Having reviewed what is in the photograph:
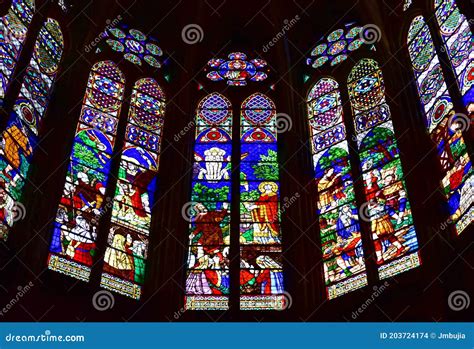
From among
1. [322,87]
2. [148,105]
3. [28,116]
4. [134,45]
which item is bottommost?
[28,116]

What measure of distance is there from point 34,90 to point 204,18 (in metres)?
5.67

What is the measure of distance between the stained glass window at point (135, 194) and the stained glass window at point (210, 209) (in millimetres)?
821

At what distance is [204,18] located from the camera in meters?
19.2

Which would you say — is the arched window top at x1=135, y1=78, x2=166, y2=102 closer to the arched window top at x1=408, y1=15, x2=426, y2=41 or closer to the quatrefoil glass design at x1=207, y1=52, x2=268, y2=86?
the quatrefoil glass design at x1=207, y1=52, x2=268, y2=86

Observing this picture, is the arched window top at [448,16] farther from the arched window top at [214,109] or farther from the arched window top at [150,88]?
the arched window top at [150,88]

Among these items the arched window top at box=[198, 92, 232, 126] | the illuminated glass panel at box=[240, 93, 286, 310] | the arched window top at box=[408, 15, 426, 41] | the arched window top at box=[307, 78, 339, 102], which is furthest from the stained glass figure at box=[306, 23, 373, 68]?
the arched window top at box=[198, 92, 232, 126]

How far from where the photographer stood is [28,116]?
14320mm

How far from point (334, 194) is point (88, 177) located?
4511 millimetres

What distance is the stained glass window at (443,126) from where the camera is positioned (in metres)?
12.7

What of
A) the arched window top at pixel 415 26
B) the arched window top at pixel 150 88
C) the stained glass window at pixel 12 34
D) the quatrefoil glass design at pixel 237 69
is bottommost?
the stained glass window at pixel 12 34

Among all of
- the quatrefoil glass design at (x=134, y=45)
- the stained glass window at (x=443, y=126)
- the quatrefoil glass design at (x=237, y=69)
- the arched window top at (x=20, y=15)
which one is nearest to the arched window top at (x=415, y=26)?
the stained glass window at (x=443, y=126)

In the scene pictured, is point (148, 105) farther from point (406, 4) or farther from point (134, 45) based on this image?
point (406, 4)

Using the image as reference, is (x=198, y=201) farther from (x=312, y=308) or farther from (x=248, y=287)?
(x=312, y=308)

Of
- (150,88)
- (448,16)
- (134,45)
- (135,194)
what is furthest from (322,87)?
(135,194)
